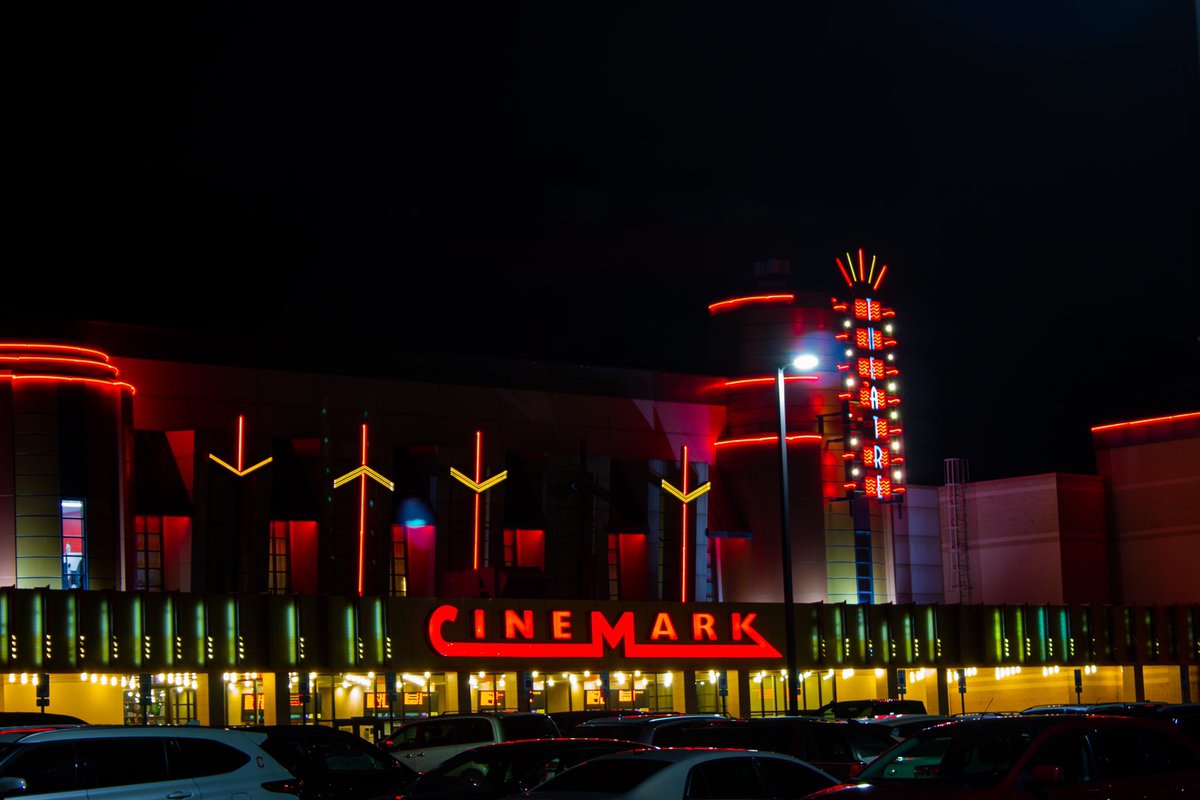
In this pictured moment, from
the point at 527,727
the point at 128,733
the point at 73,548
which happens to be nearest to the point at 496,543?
the point at 73,548

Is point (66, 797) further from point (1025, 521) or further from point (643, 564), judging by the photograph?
point (1025, 521)

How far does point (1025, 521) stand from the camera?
67625 mm

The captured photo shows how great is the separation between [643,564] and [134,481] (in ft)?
52.9

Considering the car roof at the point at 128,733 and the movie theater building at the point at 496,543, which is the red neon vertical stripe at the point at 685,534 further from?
the car roof at the point at 128,733

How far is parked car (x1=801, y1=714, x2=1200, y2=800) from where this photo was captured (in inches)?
568

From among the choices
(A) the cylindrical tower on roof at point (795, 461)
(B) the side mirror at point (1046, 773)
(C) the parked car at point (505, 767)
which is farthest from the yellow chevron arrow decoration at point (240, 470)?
(B) the side mirror at point (1046, 773)

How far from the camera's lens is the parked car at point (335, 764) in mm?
21141

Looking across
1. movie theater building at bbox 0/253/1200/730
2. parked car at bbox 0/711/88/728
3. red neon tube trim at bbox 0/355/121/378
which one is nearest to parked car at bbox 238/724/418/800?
parked car at bbox 0/711/88/728

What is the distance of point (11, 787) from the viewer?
1533cm

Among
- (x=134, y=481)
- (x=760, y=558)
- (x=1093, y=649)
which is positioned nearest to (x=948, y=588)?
(x=1093, y=649)

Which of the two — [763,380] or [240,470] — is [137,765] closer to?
[240,470]

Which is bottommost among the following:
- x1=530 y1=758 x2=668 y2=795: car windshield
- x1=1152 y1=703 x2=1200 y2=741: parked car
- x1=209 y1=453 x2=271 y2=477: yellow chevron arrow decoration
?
x1=1152 y1=703 x2=1200 y2=741: parked car

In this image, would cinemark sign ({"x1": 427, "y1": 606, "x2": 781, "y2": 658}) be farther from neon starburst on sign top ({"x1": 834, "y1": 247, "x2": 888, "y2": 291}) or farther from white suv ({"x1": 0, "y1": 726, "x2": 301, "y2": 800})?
white suv ({"x1": 0, "y1": 726, "x2": 301, "y2": 800})

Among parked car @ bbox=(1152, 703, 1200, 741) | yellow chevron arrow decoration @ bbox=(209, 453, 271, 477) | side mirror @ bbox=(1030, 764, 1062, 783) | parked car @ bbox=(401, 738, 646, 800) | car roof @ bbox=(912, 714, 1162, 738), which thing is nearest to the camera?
side mirror @ bbox=(1030, 764, 1062, 783)
